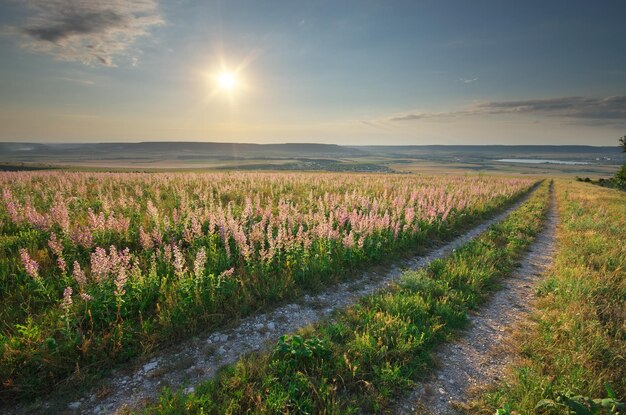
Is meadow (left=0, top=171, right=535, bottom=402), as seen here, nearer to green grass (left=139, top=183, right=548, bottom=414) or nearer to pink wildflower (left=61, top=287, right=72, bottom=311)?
pink wildflower (left=61, top=287, right=72, bottom=311)

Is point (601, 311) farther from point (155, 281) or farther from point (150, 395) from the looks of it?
point (155, 281)

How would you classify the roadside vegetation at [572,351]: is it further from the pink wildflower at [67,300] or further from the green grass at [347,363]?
the pink wildflower at [67,300]

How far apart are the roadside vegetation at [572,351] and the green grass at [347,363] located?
105cm

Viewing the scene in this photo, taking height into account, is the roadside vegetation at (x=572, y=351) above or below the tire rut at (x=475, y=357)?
above

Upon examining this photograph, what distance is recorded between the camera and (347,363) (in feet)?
13.2

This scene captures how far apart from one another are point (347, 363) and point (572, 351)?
361 cm

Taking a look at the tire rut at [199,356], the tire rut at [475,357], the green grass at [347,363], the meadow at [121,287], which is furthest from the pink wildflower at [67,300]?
the tire rut at [475,357]

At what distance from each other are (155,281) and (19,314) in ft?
6.49

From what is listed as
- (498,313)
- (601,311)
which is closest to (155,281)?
(498,313)

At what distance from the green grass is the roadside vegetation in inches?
41.2

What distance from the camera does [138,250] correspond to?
24.7 feet

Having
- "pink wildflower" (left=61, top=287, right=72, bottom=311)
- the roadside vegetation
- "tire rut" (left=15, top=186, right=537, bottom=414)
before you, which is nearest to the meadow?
"pink wildflower" (left=61, top=287, right=72, bottom=311)

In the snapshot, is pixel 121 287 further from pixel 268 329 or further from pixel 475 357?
pixel 475 357

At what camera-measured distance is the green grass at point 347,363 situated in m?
3.47
